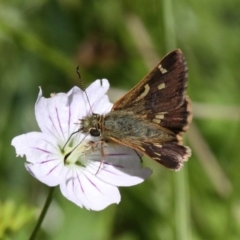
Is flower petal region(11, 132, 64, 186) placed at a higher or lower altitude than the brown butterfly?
lower

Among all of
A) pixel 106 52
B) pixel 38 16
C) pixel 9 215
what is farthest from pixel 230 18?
pixel 9 215

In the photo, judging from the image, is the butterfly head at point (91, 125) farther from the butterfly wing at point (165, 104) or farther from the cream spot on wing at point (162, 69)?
the cream spot on wing at point (162, 69)

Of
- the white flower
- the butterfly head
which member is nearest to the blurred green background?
the white flower

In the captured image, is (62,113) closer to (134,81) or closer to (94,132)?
(94,132)

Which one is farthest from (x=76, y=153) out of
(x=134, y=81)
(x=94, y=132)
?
(x=134, y=81)

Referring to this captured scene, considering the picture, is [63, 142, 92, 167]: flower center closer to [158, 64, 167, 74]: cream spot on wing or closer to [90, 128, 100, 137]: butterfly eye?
[90, 128, 100, 137]: butterfly eye

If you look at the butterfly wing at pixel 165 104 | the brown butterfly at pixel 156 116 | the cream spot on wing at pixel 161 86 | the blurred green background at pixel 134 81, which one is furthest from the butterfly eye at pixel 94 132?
Answer: the blurred green background at pixel 134 81
